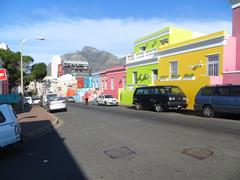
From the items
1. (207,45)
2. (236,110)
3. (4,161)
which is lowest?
(4,161)

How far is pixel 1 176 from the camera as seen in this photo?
254 inches

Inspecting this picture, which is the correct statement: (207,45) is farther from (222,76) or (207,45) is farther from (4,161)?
(4,161)

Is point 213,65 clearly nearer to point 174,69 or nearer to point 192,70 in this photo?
point 192,70

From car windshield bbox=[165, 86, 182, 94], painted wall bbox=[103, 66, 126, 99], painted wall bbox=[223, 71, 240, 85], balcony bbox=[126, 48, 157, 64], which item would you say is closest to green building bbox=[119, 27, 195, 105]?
balcony bbox=[126, 48, 157, 64]

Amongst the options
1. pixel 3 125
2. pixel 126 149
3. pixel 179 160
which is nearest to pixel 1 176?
pixel 3 125

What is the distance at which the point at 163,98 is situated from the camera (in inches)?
842

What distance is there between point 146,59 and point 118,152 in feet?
82.7

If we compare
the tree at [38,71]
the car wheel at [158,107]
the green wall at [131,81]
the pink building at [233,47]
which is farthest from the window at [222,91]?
the tree at [38,71]

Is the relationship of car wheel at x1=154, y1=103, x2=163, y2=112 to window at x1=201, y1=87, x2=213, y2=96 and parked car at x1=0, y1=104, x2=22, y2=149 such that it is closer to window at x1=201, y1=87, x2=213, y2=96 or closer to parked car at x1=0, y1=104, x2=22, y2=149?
window at x1=201, y1=87, x2=213, y2=96

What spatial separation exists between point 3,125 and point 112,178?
4185 mm

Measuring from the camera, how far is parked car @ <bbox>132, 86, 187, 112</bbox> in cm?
2103

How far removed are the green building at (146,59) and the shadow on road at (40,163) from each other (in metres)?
22.1

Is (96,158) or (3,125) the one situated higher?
(3,125)

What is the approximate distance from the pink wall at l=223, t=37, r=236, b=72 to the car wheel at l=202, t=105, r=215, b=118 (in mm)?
6170
